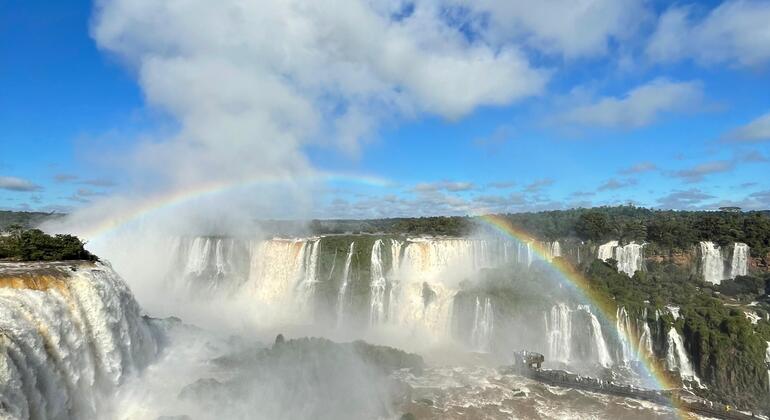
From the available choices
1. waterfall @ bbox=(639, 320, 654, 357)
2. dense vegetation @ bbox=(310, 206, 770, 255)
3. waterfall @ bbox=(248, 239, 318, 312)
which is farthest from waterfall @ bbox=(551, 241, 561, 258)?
waterfall @ bbox=(248, 239, 318, 312)

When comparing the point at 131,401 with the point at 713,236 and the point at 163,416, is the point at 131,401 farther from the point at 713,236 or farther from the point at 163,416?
the point at 713,236

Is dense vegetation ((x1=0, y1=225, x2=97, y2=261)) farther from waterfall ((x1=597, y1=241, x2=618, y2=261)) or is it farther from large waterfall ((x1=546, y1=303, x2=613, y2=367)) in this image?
waterfall ((x1=597, y1=241, x2=618, y2=261))

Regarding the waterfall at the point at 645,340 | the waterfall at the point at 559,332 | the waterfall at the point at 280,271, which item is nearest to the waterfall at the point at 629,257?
the waterfall at the point at 645,340

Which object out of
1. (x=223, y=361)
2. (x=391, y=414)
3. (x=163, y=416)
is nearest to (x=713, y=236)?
(x=391, y=414)

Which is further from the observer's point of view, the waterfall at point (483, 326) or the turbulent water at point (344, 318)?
the waterfall at point (483, 326)

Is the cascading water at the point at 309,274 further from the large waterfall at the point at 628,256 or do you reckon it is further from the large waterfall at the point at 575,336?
the large waterfall at the point at 628,256

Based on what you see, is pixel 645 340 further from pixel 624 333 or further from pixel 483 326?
pixel 483 326

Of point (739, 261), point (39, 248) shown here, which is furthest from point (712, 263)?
point (39, 248)
